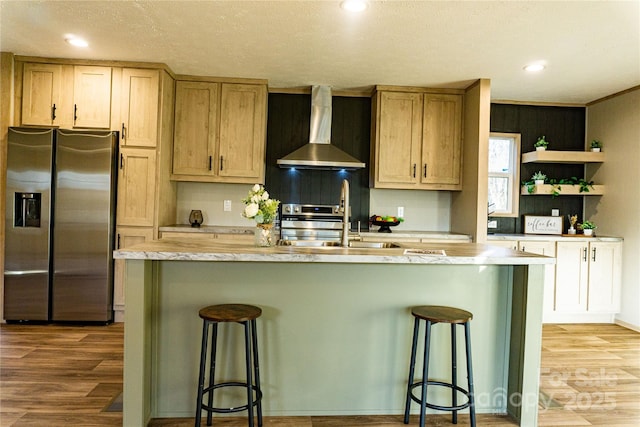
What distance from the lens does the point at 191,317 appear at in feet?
7.79

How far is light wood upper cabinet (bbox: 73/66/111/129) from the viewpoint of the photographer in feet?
13.5

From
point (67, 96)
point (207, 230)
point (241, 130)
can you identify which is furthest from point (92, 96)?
point (207, 230)

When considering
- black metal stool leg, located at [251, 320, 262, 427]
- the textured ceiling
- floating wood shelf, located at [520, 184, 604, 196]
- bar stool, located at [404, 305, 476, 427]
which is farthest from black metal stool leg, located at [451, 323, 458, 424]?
floating wood shelf, located at [520, 184, 604, 196]

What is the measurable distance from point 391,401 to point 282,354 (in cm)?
69

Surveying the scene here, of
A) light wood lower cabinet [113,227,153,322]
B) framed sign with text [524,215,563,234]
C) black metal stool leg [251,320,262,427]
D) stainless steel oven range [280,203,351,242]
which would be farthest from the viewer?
framed sign with text [524,215,563,234]

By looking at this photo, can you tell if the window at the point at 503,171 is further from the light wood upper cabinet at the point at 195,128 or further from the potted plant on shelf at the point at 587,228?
the light wood upper cabinet at the point at 195,128

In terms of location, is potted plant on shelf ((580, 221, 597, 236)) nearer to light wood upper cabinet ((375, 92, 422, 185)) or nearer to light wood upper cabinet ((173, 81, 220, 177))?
light wood upper cabinet ((375, 92, 422, 185))

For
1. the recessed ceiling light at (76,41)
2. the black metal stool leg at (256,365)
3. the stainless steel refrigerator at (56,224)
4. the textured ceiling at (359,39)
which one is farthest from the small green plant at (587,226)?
the recessed ceiling light at (76,41)

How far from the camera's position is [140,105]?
412cm

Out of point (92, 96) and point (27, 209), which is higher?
point (92, 96)

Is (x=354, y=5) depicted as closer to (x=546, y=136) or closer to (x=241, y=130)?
(x=241, y=130)

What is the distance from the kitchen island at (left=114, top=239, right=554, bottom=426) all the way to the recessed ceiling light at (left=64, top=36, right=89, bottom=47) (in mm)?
2270

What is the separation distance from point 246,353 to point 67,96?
339 cm

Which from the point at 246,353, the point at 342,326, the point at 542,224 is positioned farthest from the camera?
the point at 542,224
